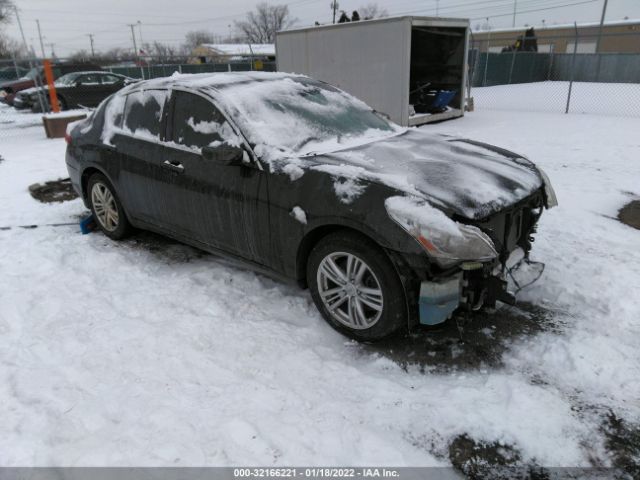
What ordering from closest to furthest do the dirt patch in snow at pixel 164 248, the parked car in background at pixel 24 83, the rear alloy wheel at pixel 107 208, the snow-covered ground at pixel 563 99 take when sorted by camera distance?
the dirt patch in snow at pixel 164 248
the rear alloy wheel at pixel 107 208
the snow-covered ground at pixel 563 99
the parked car in background at pixel 24 83

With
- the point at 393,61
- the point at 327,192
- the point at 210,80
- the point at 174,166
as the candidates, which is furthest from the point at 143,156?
the point at 393,61

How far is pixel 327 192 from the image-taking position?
3.04 meters

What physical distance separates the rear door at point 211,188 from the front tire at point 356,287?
21.2 inches

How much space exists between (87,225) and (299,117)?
115 inches

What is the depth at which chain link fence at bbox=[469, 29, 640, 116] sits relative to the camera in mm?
14742

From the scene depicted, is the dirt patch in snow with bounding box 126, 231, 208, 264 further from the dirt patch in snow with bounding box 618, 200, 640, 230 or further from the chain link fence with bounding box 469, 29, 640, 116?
the chain link fence with bounding box 469, 29, 640, 116

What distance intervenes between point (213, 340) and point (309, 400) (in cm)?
91

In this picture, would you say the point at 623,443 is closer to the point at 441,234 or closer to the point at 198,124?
the point at 441,234

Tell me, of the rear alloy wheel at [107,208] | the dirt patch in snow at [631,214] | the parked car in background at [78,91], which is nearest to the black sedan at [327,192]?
the rear alloy wheel at [107,208]

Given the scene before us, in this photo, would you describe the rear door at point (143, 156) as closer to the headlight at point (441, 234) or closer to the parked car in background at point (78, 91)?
the headlight at point (441, 234)

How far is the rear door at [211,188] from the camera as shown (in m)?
3.45

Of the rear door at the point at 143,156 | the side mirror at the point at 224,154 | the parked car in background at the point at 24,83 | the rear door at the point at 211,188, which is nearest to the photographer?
the side mirror at the point at 224,154

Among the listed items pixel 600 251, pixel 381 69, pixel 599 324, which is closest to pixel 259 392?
pixel 599 324

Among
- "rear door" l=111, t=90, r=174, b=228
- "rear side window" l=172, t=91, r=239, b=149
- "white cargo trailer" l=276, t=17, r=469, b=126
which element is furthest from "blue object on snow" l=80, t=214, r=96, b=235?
"white cargo trailer" l=276, t=17, r=469, b=126
